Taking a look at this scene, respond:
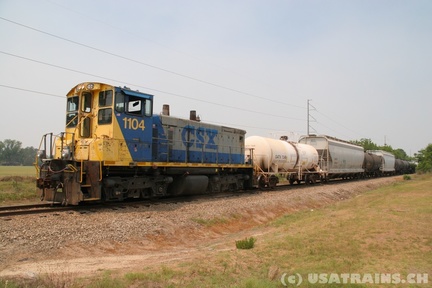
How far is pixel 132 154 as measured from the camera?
13.0 m

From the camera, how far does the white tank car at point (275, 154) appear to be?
72.7ft

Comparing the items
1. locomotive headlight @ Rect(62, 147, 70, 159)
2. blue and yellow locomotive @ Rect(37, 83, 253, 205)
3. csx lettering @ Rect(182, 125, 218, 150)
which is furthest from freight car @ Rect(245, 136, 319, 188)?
locomotive headlight @ Rect(62, 147, 70, 159)

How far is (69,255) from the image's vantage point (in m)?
A: 7.67

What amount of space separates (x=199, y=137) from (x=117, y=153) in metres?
6.04

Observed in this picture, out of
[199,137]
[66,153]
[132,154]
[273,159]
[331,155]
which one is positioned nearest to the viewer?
[66,153]

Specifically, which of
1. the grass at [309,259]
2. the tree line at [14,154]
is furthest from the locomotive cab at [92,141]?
the tree line at [14,154]

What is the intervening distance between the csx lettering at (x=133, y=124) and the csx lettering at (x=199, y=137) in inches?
134

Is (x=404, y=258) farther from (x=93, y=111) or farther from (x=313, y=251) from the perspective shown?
(x=93, y=111)

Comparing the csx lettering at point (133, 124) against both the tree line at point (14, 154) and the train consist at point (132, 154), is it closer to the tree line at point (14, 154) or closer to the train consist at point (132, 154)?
the train consist at point (132, 154)

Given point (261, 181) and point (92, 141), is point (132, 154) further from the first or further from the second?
point (261, 181)

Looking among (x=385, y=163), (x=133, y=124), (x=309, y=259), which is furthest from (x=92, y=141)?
(x=385, y=163)

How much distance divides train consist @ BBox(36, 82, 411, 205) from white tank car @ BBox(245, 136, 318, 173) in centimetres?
42

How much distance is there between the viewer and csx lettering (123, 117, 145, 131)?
12.8 m

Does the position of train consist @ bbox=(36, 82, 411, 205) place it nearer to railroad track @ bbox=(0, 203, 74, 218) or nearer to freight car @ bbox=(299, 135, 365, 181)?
railroad track @ bbox=(0, 203, 74, 218)
